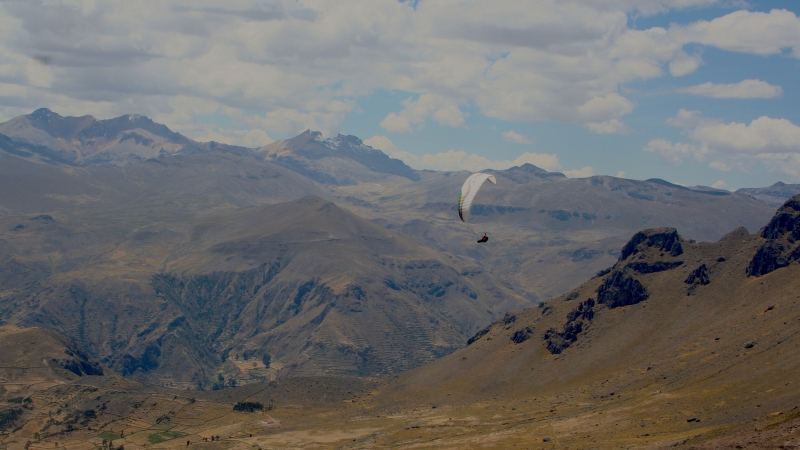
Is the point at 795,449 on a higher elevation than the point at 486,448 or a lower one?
higher

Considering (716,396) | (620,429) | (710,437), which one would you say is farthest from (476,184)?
(716,396)

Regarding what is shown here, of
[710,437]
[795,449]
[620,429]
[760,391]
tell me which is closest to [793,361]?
[760,391]

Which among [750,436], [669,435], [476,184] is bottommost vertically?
[669,435]

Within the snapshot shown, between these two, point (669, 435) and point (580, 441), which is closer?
point (669, 435)

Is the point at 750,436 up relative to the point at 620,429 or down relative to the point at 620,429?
up

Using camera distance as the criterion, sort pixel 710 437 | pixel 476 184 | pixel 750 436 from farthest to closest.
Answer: pixel 476 184 < pixel 710 437 < pixel 750 436

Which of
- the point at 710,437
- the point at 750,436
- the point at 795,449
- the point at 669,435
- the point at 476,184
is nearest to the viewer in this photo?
the point at 795,449

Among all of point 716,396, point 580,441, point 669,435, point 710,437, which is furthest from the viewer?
point 716,396

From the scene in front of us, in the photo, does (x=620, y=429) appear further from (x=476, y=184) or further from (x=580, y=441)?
(x=476, y=184)

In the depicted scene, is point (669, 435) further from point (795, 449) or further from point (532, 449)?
point (795, 449)
